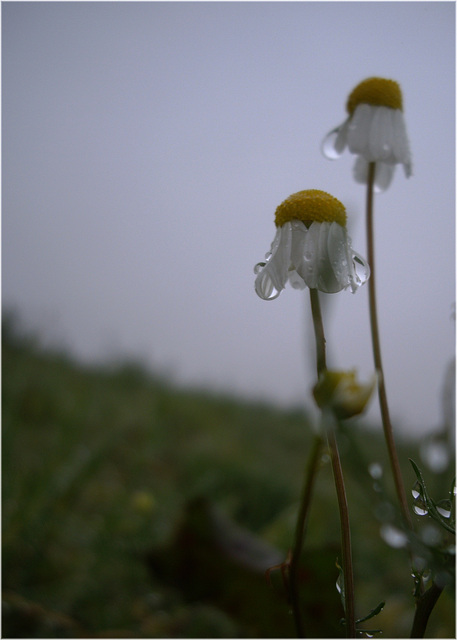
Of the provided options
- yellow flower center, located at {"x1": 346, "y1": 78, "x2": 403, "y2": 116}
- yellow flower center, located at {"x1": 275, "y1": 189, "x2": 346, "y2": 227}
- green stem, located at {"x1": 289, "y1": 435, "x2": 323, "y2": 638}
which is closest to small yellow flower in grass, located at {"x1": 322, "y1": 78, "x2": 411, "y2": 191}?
yellow flower center, located at {"x1": 346, "y1": 78, "x2": 403, "y2": 116}

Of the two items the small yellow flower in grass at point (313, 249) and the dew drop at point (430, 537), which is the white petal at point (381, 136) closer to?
the small yellow flower in grass at point (313, 249)

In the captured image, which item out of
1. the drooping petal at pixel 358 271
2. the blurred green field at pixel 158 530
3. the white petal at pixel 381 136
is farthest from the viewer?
the blurred green field at pixel 158 530

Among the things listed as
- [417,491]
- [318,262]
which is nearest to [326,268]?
[318,262]

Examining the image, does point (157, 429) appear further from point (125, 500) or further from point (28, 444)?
point (125, 500)

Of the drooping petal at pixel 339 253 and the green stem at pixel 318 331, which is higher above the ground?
the drooping petal at pixel 339 253

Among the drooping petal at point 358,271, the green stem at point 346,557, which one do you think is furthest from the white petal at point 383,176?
the green stem at point 346,557

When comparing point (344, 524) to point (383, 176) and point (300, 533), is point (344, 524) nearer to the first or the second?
point (300, 533)

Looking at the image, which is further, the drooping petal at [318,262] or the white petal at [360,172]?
the white petal at [360,172]
